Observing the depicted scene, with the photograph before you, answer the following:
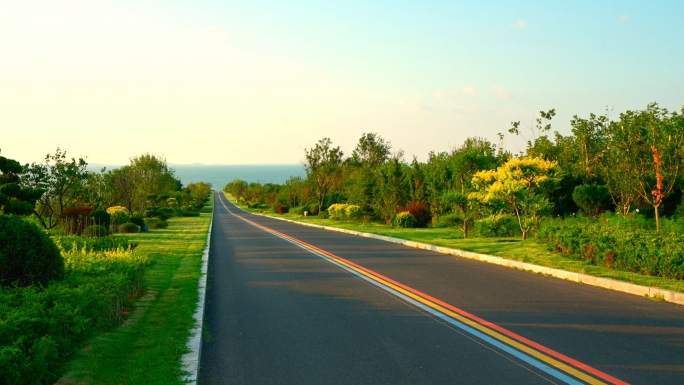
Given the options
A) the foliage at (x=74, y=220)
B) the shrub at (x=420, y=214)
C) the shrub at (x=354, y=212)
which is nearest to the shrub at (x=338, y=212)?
the shrub at (x=354, y=212)

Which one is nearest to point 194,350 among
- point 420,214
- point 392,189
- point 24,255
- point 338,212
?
point 24,255

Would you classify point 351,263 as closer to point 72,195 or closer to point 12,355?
point 12,355

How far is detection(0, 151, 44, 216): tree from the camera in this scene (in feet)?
70.6

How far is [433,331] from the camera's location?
784 centimetres

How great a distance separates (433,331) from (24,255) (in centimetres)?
608

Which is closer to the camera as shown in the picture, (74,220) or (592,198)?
(592,198)

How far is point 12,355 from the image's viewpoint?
16.4ft

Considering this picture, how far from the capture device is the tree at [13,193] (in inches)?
847

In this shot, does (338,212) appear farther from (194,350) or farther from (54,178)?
(194,350)

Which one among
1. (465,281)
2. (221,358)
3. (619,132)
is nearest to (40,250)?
(221,358)

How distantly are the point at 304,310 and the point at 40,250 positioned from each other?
4171 millimetres

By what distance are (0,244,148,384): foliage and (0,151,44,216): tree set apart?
1284 cm

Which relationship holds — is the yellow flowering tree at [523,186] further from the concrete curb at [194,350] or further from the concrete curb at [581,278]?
→ the concrete curb at [194,350]

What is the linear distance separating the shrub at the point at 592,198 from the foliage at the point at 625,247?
878cm
